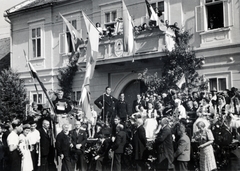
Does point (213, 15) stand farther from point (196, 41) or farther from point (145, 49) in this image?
point (145, 49)

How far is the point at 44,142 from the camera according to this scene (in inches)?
411

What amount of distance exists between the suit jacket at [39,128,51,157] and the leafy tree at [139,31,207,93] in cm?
732

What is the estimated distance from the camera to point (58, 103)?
1307cm

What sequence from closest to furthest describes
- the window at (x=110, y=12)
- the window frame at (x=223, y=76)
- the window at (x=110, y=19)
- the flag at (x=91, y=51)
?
the flag at (x=91, y=51), the window frame at (x=223, y=76), the window at (x=110, y=12), the window at (x=110, y=19)

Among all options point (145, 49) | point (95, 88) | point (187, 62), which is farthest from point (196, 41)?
point (95, 88)

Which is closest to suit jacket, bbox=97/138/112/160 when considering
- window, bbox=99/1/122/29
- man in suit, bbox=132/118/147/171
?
man in suit, bbox=132/118/147/171

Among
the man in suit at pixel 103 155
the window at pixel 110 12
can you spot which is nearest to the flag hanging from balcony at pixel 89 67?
the man in suit at pixel 103 155

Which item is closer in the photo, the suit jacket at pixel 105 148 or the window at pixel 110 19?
the suit jacket at pixel 105 148

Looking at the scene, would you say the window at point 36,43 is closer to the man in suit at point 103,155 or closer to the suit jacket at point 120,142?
the man in suit at point 103,155

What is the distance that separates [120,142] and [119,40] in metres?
8.83

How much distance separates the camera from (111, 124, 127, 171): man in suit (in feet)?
33.4

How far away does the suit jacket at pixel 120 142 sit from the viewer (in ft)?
33.4

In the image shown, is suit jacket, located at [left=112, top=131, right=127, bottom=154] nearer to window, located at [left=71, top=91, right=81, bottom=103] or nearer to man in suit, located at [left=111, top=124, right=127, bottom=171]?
man in suit, located at [left=111, top=124, right=127, bottom=171]

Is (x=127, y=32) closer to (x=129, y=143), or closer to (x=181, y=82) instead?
(x=181, y=82)
